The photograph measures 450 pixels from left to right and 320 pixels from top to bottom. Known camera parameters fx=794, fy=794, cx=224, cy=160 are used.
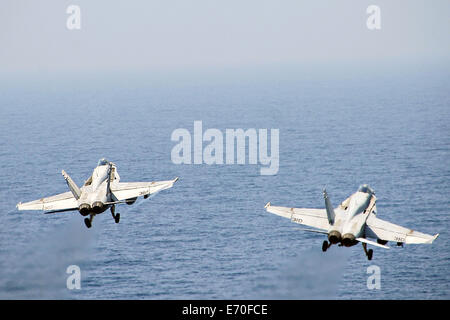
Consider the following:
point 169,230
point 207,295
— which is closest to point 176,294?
point 207,295

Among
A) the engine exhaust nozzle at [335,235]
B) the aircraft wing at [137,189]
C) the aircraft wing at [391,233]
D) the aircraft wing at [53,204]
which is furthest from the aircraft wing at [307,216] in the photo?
the aircraft wing at [53,204]

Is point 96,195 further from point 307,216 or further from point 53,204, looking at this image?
point 307,216

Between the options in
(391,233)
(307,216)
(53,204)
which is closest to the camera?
(391,233)

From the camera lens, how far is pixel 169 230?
544 feet

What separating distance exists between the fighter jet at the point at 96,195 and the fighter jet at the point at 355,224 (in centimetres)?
1946

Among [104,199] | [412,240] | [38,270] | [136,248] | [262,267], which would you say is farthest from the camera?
[136,248]

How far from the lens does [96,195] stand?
10500cm

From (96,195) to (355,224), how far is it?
111 ft

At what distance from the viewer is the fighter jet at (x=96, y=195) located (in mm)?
103812

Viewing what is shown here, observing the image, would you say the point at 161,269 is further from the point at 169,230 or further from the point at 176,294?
the point at 169,230

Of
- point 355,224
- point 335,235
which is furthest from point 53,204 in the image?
point 355,224

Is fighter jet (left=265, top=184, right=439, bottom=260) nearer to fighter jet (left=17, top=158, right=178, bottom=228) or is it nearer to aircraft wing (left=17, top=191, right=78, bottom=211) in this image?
fighter jet (left=17, top=158, right=178, bottom=228)

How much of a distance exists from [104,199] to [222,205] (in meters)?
81.3

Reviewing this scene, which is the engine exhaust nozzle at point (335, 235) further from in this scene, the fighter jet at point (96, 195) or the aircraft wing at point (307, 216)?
the fighter jet at point (96, 195)
